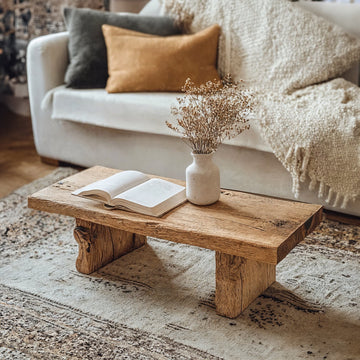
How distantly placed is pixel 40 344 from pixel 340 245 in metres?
1.22

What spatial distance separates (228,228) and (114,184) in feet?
1.49

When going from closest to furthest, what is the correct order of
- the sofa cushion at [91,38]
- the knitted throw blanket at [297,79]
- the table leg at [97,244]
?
1. the table leg at [97,244]
2. the knitted throw blanket at [297,79]
3. the sofa cushion at [91,38]

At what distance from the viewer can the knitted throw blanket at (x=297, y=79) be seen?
93.3 inches

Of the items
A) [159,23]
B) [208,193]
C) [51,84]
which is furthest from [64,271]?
[159,23]

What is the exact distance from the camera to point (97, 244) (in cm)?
210

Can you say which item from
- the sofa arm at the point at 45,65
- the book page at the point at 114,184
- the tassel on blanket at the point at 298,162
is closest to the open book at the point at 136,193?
the book page at the point at 114,184

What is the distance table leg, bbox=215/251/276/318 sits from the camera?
175cm

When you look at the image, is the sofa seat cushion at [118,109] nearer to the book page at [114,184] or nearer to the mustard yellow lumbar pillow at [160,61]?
the mustard yellow lumbar pillow at [160,61]

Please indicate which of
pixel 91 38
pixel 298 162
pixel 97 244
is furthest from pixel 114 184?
pixel 91 38

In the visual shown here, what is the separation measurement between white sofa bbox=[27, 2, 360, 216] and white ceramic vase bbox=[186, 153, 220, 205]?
70 cm

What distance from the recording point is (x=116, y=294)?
1964 mm

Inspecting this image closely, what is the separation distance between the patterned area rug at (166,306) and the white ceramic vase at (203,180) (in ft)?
1.07

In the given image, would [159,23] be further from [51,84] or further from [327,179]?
[327,179]

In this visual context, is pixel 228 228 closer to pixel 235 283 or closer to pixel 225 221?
pixel 225 221
